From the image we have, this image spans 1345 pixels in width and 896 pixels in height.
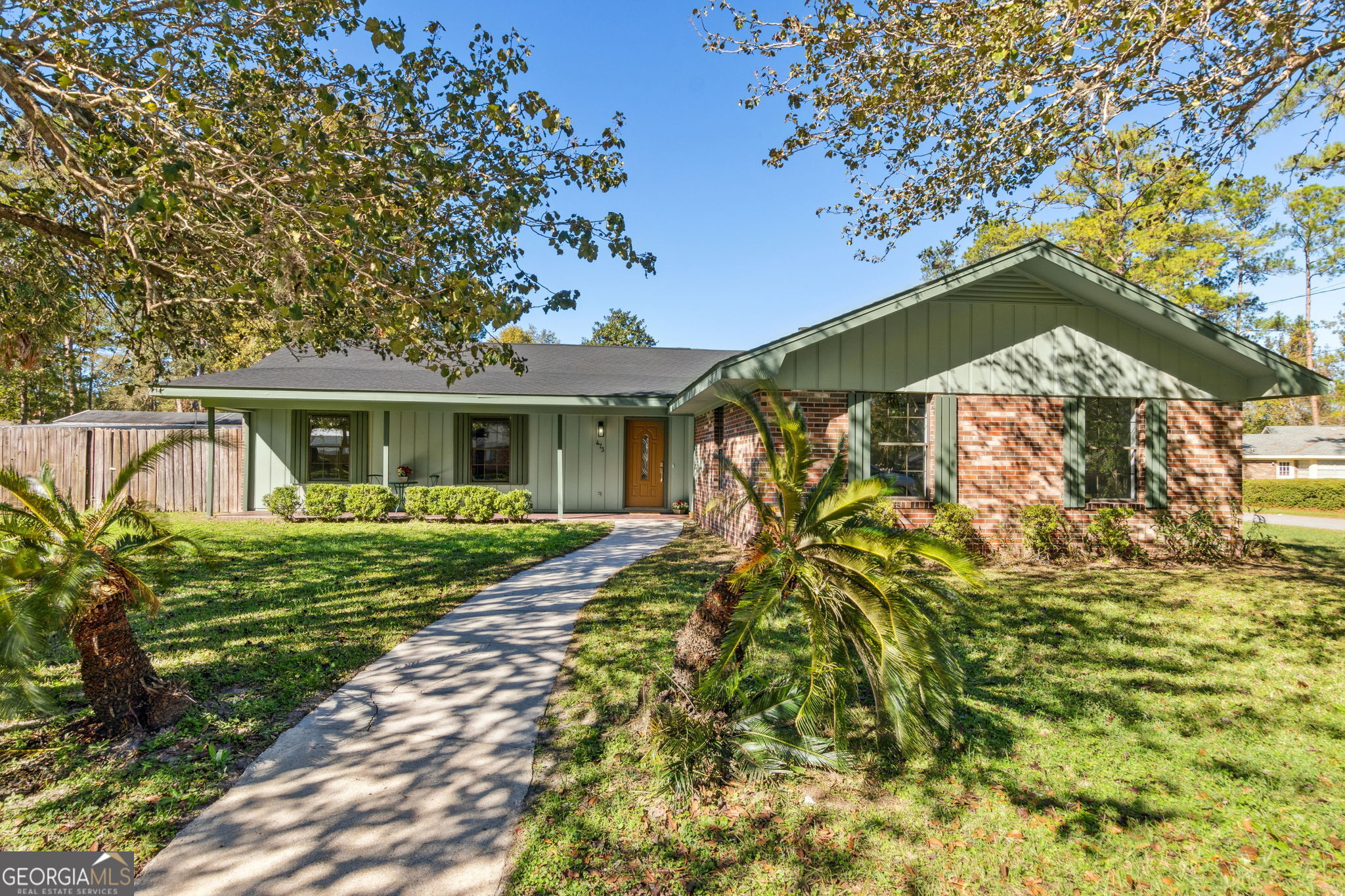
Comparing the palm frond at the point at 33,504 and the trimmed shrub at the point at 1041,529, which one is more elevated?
the palm frond at the point at 33,504

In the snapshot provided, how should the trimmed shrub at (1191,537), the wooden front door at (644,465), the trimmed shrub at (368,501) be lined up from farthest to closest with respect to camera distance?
the wooden front door at (644,465) → the trimmed shrub at (368,501) → the trimmed shrub at (1191,537)

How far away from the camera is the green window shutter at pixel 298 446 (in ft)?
44.5

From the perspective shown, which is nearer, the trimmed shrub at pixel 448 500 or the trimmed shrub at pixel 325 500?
the trimmed shrub at pixel 325 500

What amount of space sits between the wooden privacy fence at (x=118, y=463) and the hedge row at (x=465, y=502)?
454 cm

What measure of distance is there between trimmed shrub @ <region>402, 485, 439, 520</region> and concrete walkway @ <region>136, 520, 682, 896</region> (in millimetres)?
8002

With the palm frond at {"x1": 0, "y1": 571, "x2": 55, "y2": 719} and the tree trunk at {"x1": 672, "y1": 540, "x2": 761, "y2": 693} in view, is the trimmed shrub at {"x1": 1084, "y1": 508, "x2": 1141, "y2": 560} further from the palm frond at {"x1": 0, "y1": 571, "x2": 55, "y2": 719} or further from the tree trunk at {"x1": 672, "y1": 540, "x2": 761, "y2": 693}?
the palm frond at {"x1": 0, "y1": 571, "x2": 55, "y2": 719}

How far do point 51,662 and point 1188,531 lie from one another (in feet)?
41.8

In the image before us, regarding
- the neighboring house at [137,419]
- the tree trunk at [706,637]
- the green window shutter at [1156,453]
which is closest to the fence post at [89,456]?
the neighboring house at [137,419]

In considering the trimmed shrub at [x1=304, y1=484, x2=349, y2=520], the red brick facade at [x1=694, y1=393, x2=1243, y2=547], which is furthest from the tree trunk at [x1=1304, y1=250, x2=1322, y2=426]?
the trimmed shrub at [x1=304, y1=484, x2=349, y2=520]

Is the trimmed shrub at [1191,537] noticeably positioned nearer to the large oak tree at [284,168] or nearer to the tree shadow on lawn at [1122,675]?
the tree shadow on lawn at [1122,675]

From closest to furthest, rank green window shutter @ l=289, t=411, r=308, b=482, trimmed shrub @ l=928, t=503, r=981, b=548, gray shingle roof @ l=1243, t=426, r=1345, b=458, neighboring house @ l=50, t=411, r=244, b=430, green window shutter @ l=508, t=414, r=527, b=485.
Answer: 1. trimmed shrub @ l=928, t=503, r=981, b=548
2. green window shutter @ l=289, t=411, r=308, b=482
3. green window shutter @ l=508, t=414, r=527, b=485
4. neighboring house @ l=50, t=411, r=244, b=430
5. gray shingle roof @ l=1243, t=426, r=1345, b=458

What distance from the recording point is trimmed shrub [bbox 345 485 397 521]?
1241 centimetres

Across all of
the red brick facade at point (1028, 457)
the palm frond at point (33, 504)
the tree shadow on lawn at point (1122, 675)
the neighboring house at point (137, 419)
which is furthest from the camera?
the neighboring house at point (137, 419)

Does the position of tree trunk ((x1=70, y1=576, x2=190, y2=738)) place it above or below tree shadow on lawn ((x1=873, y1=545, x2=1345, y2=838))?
above
